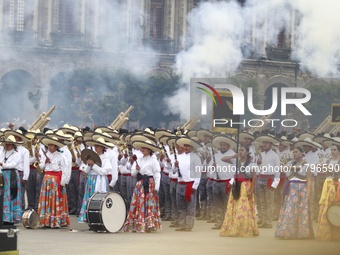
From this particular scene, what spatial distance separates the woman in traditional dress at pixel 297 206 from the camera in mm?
28219

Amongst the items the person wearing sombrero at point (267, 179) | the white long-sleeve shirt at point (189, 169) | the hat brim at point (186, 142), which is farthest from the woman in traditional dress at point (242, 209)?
the hat brim at point (186, 142)

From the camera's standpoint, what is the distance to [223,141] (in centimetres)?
3053

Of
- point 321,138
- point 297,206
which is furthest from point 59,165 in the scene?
point 321,138

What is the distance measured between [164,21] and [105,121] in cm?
1763

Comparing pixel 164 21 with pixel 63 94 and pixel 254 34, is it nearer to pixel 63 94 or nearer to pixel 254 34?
pixel 63 94

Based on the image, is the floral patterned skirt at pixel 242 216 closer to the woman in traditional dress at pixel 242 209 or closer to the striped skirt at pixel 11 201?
the woman in traditional dress at pixel 242 209

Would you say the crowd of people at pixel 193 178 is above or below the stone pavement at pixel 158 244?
above

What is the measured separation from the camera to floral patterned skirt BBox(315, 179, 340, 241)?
1107 inches

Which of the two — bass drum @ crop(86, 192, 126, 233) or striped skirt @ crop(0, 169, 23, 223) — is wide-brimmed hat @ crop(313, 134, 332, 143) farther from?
striped skirt @ crop(0, 169, 23, 223)

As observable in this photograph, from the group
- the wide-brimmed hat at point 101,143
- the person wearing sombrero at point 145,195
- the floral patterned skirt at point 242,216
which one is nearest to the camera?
the floral patterned skirt at point 242,216

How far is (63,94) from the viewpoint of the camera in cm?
7938

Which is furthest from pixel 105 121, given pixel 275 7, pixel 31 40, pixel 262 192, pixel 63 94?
pixel 262 192

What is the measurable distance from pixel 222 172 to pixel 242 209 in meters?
2.97

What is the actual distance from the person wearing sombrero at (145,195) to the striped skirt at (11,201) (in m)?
2.78
